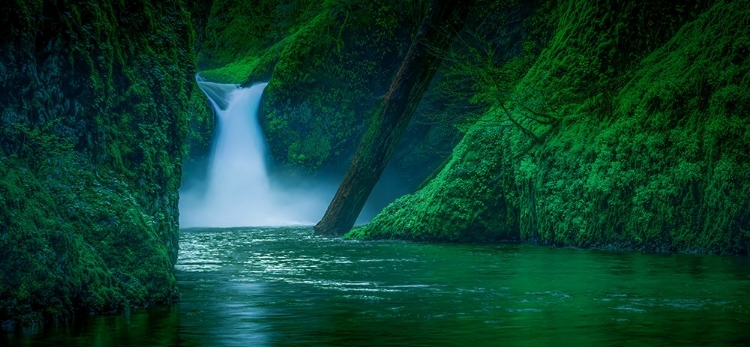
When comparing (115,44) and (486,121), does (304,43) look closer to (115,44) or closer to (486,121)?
(486,121)

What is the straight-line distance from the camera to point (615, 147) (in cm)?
1575

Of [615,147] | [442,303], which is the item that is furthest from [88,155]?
[615,147]

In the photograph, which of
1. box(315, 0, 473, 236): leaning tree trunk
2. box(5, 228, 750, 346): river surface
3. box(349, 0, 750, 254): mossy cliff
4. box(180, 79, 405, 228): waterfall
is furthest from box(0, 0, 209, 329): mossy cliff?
box(180, 79, 405, 228): waterfall

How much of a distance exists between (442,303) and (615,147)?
24.9ft

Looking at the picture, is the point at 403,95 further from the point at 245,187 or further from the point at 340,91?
the point at 245,187

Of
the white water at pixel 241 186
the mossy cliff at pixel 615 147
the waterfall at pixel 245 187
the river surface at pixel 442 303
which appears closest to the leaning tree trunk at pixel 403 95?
the mossy cliff at pixel 615 147

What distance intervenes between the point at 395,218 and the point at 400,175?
9.86 metres

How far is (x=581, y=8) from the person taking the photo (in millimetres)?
17922

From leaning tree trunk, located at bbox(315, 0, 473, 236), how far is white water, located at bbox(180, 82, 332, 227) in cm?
867

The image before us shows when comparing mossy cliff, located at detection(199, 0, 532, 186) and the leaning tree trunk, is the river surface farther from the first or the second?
mossy cliff, located at detection(199, 0, 532, 186)

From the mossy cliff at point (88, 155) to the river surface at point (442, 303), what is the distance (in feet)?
1.23

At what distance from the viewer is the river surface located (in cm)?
703

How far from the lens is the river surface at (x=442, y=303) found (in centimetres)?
703

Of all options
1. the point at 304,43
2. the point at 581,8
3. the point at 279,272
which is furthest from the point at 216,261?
the point at 304,43
